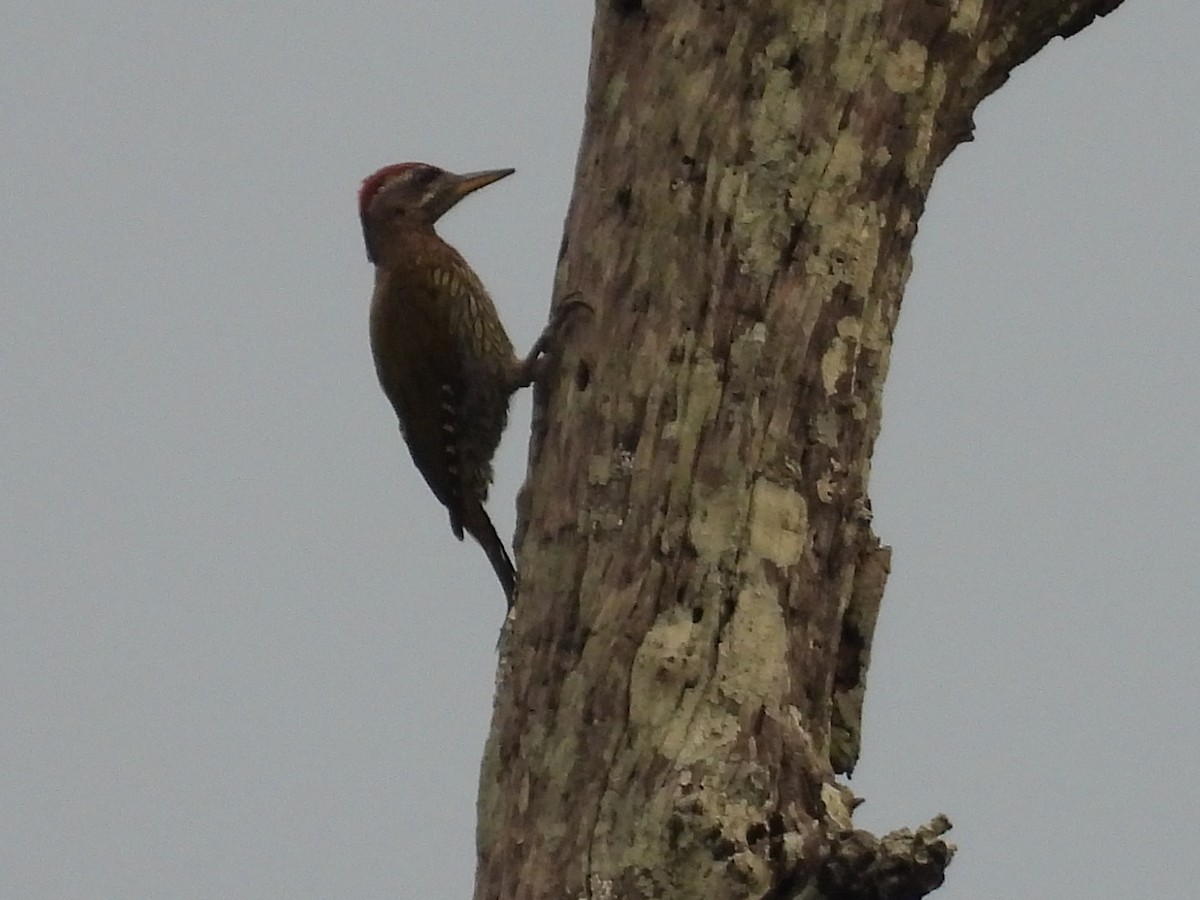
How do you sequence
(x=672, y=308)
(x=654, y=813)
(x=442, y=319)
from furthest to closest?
(x=442, y=319) < (x=672, y=308) < (x=654, y=813)

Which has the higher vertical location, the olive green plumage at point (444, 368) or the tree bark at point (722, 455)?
the olive green plumage at point (444, 368)

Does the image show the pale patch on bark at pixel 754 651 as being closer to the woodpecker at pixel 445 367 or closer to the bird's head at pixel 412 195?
the woodpecker at pixel 445 367

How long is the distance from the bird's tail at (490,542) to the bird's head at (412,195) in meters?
0.89

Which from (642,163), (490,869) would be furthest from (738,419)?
(490,869)

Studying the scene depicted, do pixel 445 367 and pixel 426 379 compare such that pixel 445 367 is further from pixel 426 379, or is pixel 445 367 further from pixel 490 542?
pixel 490 542

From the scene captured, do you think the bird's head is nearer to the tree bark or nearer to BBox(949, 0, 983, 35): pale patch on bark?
the tree bark

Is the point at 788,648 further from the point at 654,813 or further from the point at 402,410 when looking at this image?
the point at 402,410

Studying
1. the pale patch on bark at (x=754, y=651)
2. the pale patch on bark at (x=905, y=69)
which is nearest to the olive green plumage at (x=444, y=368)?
the pale patch on bark at (x=905, y=69)

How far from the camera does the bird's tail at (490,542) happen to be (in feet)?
14.9

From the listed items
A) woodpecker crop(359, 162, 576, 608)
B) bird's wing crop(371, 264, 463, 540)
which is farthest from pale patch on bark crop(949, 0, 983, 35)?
bird's wing crop(371, 264, 463, 540)

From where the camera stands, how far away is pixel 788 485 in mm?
3135

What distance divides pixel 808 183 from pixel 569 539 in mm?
806

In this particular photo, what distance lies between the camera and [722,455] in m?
3.13

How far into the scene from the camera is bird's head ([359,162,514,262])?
519 centimetres
